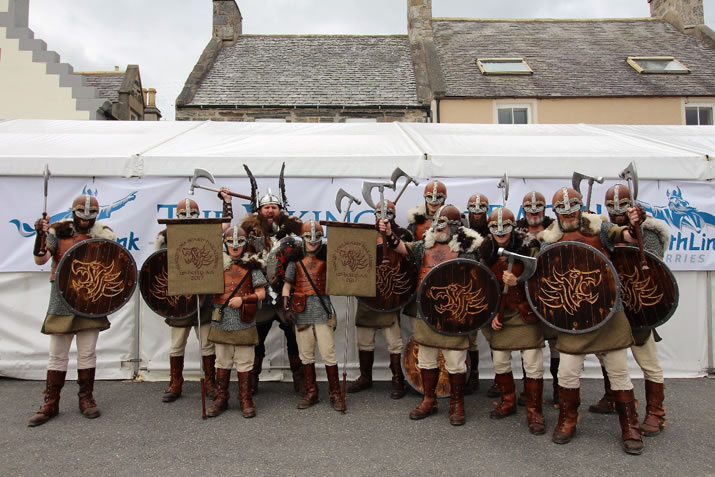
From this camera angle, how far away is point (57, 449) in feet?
10.7

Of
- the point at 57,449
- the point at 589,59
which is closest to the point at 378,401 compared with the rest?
the point at 57,449

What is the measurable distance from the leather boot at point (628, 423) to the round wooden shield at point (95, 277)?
3587 millimetres

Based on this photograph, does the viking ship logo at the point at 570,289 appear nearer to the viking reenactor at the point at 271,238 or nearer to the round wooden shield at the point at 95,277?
the viking reenactor at the point at 271,238

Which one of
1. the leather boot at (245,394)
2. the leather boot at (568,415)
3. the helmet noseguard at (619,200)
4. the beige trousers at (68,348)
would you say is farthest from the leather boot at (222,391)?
the helmet noseguard at (619,200)

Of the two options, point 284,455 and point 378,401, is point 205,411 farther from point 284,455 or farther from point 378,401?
point 378,401

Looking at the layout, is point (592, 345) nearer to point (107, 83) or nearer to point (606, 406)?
point (606, 406)

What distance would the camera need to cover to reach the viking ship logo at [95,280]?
3795 mm

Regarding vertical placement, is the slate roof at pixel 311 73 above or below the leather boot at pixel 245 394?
above

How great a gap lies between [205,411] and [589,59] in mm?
13468

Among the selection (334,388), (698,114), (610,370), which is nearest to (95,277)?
(334,388)

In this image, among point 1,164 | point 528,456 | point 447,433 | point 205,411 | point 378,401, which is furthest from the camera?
point 1,164

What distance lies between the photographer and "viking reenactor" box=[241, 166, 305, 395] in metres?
4.38

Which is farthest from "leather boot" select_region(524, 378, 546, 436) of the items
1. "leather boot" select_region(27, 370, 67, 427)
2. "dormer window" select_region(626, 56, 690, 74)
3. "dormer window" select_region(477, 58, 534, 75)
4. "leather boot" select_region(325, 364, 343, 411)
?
"dormer window" select_region(626, 56, 690, 74)

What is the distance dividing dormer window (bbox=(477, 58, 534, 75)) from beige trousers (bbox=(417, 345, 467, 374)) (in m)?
10.4
